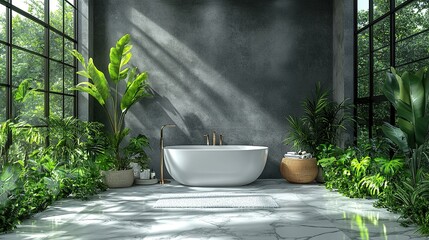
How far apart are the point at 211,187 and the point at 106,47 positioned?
2675 mm

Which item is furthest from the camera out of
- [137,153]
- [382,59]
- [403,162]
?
[137,153]

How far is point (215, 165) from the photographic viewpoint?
15.9 ft

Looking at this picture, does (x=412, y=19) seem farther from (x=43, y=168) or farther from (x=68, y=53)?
(x=68, y=53)

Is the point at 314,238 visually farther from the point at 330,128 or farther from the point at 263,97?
the point at 263,97

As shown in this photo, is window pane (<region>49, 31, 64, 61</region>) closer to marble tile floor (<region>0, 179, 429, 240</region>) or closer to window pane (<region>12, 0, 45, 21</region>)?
window pane (<region>12, 0, 45, 21</region>)

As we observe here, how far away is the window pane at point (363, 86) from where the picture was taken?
502cm

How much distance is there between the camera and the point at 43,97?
15.2ft

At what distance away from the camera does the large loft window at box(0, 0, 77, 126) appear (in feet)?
12.4

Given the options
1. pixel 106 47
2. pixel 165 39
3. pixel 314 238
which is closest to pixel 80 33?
pixel 106 47

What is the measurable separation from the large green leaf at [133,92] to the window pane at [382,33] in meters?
3.06

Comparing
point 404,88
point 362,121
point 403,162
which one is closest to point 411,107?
point 404,88

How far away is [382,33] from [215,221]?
123 inches

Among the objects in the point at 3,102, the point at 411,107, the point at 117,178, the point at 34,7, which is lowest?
the point at 117,178

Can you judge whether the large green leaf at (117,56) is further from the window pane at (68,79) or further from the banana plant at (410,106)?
the banana plant at (410,106)
